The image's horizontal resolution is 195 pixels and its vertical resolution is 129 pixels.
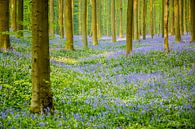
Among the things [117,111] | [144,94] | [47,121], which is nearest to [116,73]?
[144,94]

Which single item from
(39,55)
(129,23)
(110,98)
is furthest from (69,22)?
(39,55)

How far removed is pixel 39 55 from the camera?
828cm

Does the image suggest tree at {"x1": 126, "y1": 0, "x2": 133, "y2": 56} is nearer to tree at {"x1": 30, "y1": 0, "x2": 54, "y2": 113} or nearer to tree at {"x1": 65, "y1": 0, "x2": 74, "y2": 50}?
tree at {"x1": 65, "y1": 0, "x2": 74, "y2": 50}

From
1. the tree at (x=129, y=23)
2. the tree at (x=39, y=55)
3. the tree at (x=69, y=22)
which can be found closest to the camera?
the tree at (x=39, y=55)

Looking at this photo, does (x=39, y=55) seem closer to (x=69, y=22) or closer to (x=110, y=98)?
(x=110, y=98)

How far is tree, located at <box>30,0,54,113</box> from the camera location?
8.26 meters

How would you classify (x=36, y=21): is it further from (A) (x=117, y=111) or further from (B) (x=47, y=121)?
(A) (x=117, y=111)

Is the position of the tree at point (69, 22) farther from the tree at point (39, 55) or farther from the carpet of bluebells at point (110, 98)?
the tree at point (39, 55)

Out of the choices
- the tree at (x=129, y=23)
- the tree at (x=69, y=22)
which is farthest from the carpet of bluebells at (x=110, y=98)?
the tree at (x=69, y=22)

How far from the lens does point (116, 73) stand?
54.8 ft

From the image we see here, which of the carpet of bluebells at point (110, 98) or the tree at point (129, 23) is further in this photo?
the tree at point (129, 23)

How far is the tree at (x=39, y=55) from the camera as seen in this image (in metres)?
8.26

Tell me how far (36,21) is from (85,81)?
20.1ft

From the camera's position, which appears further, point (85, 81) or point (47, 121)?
point (85, 81)
